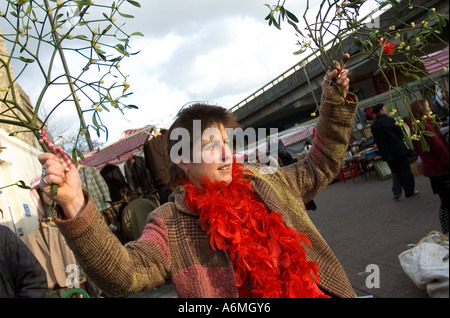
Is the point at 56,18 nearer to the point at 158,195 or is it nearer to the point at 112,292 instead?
the point at 112,292

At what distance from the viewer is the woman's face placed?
180 cm

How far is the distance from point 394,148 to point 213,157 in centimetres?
610

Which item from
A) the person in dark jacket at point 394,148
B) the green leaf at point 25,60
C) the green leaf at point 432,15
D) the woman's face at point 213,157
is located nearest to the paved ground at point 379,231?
the person in dark jacket at point 394,148

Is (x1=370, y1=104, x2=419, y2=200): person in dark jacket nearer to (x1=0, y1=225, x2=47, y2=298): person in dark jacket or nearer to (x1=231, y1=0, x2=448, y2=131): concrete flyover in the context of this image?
(x1=0, y1=225, x2=47, y2=298): person in dark jacket

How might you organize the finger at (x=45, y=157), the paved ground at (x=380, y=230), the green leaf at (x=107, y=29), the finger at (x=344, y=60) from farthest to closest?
the paved ground at (x=380, y=230)
the finger at (x=344, y=60)
the green leaf at (x=107, y=29)
the finger at (x=45, y=157)

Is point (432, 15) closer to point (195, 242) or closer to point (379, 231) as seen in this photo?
point (195, 242)

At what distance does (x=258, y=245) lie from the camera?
5.56 feet

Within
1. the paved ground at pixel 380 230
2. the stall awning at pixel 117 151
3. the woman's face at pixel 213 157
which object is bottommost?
the paved ground at pixel 380 230

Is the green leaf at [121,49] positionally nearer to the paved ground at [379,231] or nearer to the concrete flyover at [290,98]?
the paved ground at [379,231]

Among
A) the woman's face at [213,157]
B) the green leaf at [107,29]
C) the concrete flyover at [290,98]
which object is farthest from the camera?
the concrete flyover at [290,98]

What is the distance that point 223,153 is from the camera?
1802mm

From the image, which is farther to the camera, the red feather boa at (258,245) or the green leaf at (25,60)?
the red feather boa at (258,245)

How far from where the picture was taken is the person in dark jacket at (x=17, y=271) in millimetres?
2580

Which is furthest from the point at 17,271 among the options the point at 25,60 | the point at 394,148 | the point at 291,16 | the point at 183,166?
the point at 394,148
